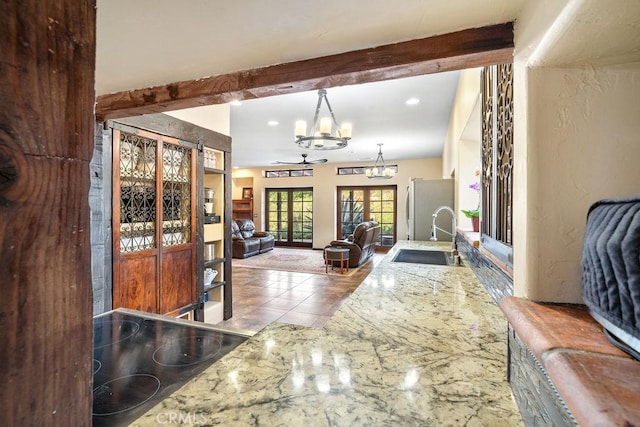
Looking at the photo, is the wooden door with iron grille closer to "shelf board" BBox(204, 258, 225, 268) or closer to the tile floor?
"shelf board" BBox(204, 258, 225, 268)

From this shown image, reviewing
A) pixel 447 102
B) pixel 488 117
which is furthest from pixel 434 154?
pixel 488 117

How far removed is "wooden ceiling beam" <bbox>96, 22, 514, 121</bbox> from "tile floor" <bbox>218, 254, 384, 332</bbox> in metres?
2.46

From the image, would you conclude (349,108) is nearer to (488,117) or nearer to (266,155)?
(488,117)

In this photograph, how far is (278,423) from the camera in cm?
70

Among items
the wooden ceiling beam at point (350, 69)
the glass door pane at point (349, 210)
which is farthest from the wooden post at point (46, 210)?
the glass door pane at point (349, 210)

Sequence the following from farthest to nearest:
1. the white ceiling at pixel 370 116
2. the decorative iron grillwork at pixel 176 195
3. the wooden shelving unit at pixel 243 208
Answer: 1. the wooden shelving unit at pixel 243 208
2. the white ceiling at pixel 370 116
3. the decorative iron grillwork at pixel 176 195

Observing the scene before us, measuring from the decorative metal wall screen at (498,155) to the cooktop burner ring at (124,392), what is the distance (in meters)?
1.39

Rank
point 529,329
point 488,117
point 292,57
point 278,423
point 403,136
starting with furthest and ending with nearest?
point 403,136 < point 488,117 < point 292,57 < point 278,423 < point 529,329

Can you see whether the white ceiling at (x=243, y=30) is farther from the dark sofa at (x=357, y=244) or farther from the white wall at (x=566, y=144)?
the dark sofa at (x=357, y=244)

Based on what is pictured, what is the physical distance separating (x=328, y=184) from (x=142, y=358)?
336 inches

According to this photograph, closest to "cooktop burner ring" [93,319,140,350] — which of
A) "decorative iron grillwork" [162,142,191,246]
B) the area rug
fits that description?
"decorative iron grillwork" [162,142,191,246]

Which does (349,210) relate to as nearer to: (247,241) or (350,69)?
(247,241)

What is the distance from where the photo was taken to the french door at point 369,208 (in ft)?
29.7

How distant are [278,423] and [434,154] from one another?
26.8 feet
